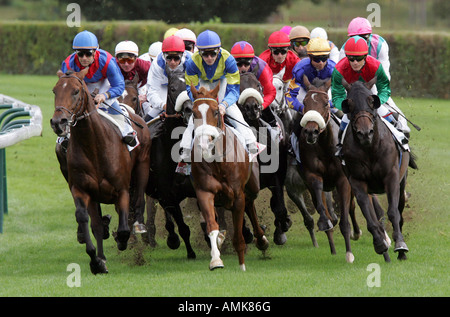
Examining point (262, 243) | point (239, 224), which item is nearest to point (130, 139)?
point (239, 224)

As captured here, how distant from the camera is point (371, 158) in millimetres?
8711

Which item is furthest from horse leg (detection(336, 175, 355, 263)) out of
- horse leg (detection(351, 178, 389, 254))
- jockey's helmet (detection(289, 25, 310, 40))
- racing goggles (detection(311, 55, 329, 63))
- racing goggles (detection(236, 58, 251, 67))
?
jockey's helmet (detection(289, 25, 310, 40))

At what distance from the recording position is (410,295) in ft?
23.1

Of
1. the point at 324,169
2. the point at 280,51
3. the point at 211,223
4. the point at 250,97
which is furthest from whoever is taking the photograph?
the point at 280,51

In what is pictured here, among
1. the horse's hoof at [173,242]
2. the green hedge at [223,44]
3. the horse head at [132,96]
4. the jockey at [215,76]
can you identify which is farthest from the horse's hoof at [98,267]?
the green hedge at [223,44]

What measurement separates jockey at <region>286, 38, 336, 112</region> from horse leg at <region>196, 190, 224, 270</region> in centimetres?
202

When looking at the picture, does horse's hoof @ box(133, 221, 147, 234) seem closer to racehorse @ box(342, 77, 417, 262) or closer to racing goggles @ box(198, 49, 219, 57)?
racing goggles @ box(198, 49, 219, 57)

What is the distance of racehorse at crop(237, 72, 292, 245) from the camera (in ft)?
29.8

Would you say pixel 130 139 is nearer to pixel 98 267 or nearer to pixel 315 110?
pixel 98 267

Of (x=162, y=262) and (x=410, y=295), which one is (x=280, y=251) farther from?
(x=410, y=295)

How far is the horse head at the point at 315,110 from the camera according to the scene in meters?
8.73

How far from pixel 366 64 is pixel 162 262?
311 cm

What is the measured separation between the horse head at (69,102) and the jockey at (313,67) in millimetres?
2583

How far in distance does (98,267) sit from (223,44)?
18.5 m
